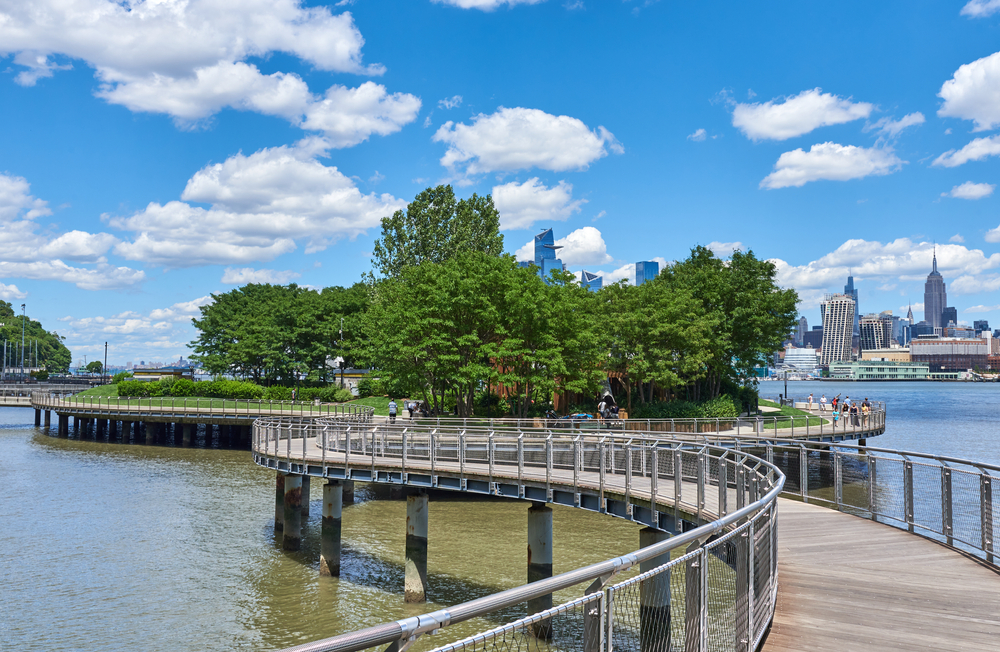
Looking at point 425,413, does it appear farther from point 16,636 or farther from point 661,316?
point 16,636

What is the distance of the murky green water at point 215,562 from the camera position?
708 inches

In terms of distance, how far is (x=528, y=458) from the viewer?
70.0 feet

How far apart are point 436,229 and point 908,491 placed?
213ft

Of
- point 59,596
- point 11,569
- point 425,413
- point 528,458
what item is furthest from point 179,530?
point 425,413

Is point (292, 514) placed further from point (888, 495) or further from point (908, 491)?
point (908, 491)

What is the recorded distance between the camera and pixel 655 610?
30.5ft

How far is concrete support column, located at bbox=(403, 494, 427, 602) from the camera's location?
19.8 meters

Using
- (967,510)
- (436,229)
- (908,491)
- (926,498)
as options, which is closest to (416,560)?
(908,491)

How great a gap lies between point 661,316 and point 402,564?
91.7 ft

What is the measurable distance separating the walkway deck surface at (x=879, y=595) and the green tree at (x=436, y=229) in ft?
207

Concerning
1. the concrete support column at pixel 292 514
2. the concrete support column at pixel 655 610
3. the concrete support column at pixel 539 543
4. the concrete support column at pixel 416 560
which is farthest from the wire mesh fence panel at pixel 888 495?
the concrete support column at pixel 292 514

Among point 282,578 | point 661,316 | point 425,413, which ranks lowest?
point 282,578

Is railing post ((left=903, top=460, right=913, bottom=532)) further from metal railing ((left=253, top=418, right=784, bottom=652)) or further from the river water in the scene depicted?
the river water

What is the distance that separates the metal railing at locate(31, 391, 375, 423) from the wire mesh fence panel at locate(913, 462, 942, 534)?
148ft
